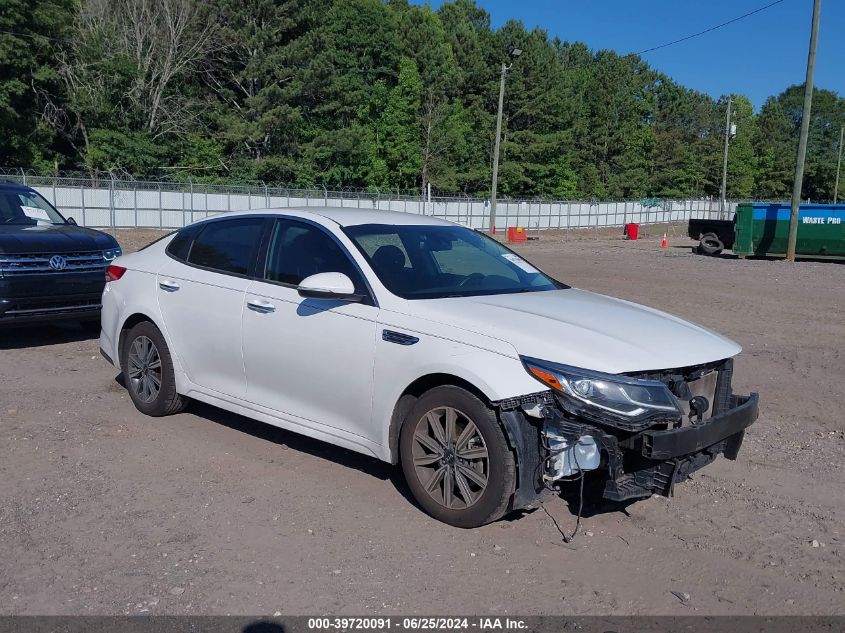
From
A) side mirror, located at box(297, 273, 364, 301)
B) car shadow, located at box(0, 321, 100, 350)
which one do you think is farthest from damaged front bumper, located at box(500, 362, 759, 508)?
car shadow, located at box(0, 321, 100, 350)

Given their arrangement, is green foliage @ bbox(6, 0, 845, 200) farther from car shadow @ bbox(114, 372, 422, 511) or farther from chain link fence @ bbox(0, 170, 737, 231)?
car shadow @ bbox(114, 372, 422, 511)

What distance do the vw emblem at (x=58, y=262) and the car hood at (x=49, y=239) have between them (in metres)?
0.07

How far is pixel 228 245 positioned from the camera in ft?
20.3

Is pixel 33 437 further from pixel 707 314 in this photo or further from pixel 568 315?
pixel 707 314

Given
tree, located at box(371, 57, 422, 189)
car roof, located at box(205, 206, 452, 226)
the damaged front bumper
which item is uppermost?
tree, located at box(371, 57, 422, 189)

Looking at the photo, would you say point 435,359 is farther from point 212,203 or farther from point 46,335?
point 212,203

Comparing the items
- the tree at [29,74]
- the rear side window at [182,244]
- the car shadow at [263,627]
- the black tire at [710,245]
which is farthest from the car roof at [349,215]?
the tree at [29,74]

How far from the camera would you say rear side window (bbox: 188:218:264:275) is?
596cm

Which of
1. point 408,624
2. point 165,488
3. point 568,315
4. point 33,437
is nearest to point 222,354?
point 165,488

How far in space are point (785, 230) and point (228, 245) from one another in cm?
2663

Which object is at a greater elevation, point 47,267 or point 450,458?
point 47,267

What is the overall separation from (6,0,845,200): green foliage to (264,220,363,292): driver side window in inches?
1537

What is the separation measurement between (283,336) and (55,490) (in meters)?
1.65

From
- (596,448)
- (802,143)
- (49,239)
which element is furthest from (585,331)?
(802,143)
